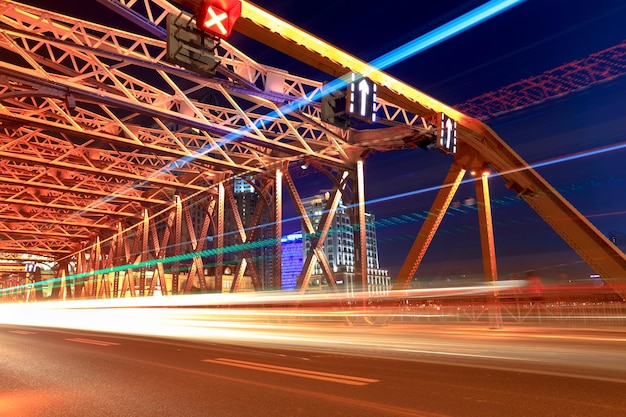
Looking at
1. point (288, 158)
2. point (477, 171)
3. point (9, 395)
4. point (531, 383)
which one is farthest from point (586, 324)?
point (9, 395)

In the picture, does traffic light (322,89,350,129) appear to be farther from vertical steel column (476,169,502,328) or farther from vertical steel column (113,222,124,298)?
vertical steel column (113,222,124,298)

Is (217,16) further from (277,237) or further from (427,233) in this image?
(277,237)

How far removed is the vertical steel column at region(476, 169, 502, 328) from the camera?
58.6 feet

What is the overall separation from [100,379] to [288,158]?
17.9 metres

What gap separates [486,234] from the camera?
1838cm

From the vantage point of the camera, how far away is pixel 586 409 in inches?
196

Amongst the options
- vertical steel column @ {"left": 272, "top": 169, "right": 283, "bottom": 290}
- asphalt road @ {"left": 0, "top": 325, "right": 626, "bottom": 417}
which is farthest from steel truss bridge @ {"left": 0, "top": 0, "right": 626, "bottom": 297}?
asphalt road @ {"left": 0, "top": 325, "right": 626, "bottom": 417}

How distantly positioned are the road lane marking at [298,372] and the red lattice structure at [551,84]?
53.8 ft

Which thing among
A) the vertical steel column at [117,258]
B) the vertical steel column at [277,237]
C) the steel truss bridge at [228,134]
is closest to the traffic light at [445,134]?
the steel truss bridge at [228,134]

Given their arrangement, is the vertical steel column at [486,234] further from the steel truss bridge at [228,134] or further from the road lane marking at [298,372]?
the road lane marking at [298,372]

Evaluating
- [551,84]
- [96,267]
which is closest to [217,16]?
[551,84]

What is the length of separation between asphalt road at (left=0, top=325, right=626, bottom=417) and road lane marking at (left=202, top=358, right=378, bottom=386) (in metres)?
0.02

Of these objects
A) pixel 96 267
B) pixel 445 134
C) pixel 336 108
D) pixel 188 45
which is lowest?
pixel 96 267

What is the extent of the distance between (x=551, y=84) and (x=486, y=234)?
6.64m
